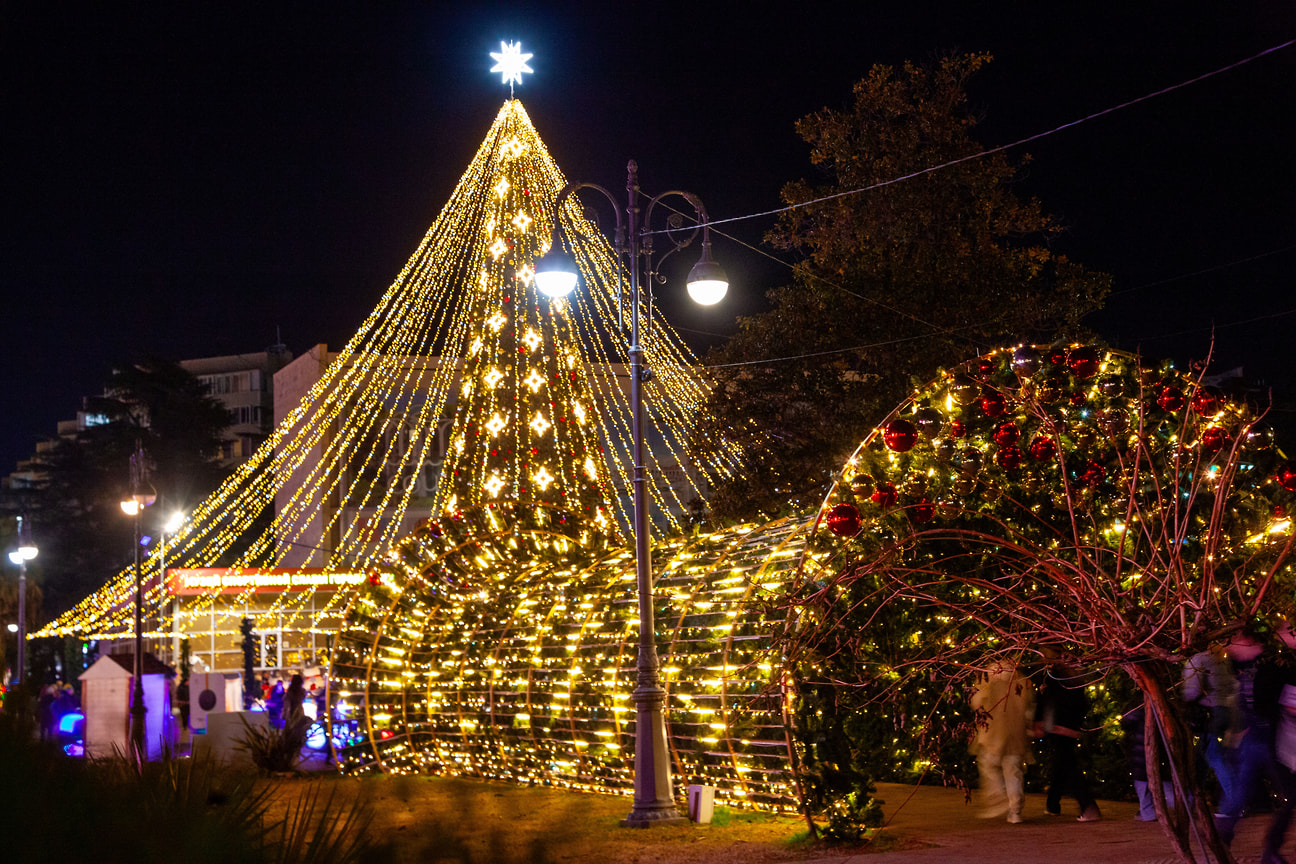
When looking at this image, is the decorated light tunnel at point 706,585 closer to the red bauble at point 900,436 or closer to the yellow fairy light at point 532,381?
the red bauble at point 900,436

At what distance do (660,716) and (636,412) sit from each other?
8.90 ft

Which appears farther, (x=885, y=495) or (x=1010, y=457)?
(x=885, y=495)

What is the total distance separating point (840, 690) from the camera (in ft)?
32.0

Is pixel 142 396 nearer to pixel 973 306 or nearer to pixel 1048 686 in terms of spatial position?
pixel 973 306

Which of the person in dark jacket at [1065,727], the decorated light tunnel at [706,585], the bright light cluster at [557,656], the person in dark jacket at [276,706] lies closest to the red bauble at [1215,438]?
the decorated light tunnel at [706,585]

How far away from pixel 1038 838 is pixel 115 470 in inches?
2057

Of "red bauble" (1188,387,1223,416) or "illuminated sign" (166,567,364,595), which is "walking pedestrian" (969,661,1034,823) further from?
"illuminated sign" (166,567,364,595)

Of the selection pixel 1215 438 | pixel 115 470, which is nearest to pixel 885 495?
pixel 1215 438

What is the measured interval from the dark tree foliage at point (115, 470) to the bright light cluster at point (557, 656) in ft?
137

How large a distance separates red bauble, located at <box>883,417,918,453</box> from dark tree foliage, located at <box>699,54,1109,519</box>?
8585 mm

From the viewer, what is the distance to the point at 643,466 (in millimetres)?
11883

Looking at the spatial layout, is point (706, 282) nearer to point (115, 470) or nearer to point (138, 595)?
point (138, 595)

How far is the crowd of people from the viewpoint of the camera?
754 cm

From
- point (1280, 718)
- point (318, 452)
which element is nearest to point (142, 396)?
point (318, 452)
